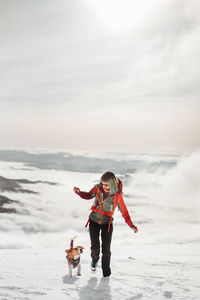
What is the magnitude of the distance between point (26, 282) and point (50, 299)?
1.12 metres

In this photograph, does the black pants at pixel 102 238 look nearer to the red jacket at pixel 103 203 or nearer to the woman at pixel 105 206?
the woman at pixel 105 206

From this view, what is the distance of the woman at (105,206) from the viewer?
6.34 m

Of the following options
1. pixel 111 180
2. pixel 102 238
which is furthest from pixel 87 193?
pixel 102 238

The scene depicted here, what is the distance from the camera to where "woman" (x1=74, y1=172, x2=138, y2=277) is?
6.34m

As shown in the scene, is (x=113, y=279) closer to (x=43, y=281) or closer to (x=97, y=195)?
(x=43, y=281)

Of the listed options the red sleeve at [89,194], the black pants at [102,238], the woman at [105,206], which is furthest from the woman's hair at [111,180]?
the black pants at [102,238]

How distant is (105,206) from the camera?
6453mm

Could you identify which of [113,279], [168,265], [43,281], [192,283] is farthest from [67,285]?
[168,265]

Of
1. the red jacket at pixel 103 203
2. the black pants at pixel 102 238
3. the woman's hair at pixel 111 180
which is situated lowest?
the black pants at pixel 102 238

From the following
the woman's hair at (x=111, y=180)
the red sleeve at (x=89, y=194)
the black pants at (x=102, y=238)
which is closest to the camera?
the woman's hair at (x=111, y=180)

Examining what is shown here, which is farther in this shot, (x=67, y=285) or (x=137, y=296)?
(x=67, y=285)

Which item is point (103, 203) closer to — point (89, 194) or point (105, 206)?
point (105, 206)

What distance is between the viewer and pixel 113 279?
21.7 feet

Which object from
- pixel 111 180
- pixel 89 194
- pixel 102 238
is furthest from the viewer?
pixel 102 238
